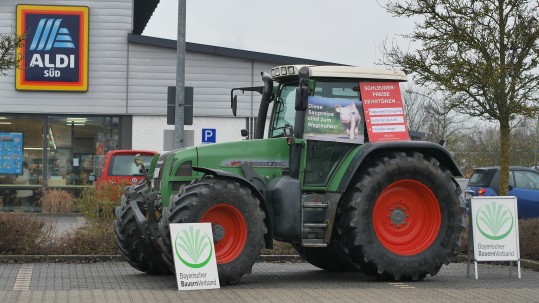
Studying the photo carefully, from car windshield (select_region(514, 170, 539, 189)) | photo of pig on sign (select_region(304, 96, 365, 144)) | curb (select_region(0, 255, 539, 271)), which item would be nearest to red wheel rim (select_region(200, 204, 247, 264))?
photo of pig on sign (select_region(304, 96, 365, 144))

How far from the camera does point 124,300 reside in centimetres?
1136

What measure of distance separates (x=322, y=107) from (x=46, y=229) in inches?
233

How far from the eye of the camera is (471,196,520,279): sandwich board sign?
1453 centimetres

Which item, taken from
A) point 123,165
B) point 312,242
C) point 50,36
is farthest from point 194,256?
point 50,36

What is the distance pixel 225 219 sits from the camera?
42.5 feet

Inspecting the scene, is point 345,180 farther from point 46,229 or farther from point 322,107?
point 46,229

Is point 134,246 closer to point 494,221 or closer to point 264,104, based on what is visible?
point 264,104

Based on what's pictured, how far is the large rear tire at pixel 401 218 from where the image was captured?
13.3m

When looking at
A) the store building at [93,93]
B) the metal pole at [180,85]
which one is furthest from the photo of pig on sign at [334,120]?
the store building at [93,93]

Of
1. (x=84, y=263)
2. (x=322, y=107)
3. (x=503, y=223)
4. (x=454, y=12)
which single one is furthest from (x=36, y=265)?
(x=454, y=12)

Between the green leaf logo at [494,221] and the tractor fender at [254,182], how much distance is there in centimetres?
318

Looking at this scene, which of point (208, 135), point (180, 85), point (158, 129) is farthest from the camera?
→ point (158, 129)

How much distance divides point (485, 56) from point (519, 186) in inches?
250

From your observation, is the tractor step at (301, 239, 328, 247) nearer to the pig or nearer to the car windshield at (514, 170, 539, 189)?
the pig
